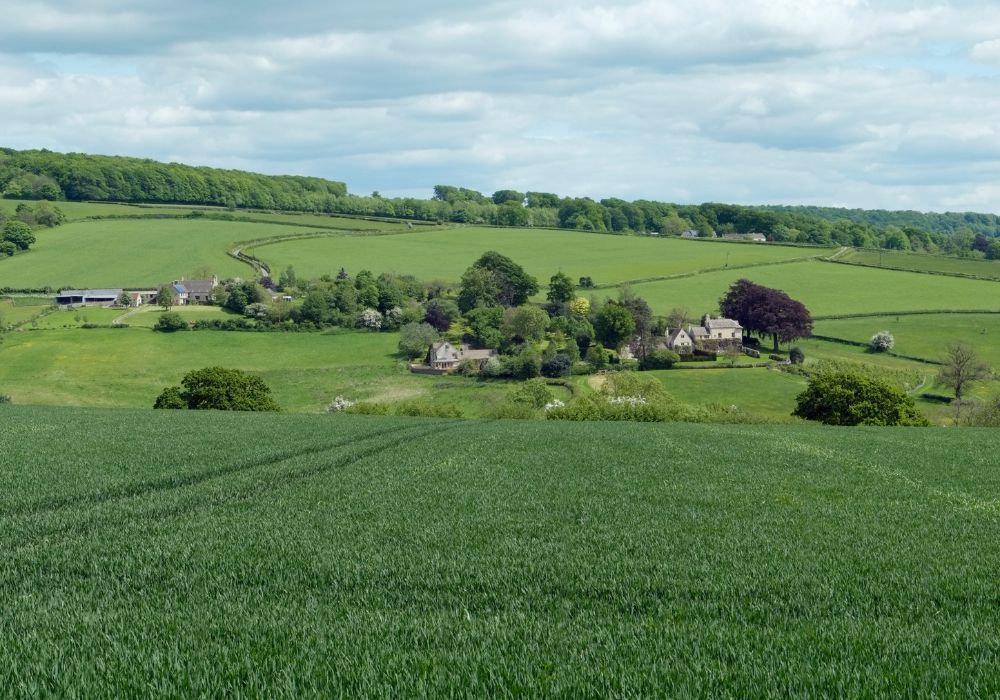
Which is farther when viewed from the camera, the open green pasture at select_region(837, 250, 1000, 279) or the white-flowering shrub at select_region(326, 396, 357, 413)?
the open green pasture at select_region(837, 250, 1000, 279)

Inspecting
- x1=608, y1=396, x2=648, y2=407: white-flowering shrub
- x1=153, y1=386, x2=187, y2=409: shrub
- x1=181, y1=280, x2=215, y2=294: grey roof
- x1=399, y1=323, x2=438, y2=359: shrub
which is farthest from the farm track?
x1=181, y1=280, x2=215, y2=294: grey roof

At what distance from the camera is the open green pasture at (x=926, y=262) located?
14475cm

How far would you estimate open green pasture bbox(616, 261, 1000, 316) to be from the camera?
Result: 4766 inches

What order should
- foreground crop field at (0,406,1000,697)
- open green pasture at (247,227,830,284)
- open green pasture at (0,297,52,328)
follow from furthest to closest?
open green pasture at (247,227,830,284), open green pasture at (0,297,52,328), foreground crop field at (0,406,1000,697)

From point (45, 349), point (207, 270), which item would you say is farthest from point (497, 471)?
point (207, 270)

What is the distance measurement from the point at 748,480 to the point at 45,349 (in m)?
87.8

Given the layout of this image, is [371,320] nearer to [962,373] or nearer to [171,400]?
[171,400]

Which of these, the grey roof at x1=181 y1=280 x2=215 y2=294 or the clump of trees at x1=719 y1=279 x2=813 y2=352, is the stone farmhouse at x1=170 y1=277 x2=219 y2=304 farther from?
the clump of trees at x1=719 y1=279 x2=813 y2=352

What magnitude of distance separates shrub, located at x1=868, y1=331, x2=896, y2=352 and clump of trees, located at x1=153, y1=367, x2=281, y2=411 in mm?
→ 70152

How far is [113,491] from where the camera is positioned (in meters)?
24.5

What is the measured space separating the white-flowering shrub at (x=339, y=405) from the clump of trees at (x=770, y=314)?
5363 centimetres

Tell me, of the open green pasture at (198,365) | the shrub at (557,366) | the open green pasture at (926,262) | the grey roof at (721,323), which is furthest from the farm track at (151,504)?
the open green pasture at (926,262)

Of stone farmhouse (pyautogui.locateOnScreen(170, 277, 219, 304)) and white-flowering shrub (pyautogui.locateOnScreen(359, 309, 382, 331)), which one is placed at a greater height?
stone farmhouse (pyautogui.locateOnScreen(170, 277, 219, 304))

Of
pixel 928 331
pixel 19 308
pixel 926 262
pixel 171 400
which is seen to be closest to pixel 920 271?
pixel 926 262
